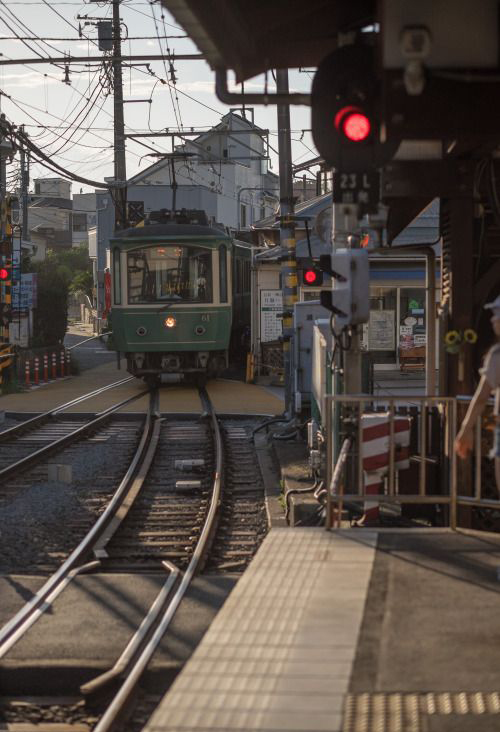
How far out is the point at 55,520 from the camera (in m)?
12.3

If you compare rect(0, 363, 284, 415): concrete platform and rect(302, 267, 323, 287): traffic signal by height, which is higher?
rect(302, 267, 323, 287): traffic signal

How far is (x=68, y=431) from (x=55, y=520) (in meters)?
7.44

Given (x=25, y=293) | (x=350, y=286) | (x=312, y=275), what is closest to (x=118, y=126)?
(x=25, y=293)

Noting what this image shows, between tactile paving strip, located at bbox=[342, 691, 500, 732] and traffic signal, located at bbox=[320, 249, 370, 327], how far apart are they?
508 centimetres

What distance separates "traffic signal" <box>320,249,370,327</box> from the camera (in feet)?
31.3

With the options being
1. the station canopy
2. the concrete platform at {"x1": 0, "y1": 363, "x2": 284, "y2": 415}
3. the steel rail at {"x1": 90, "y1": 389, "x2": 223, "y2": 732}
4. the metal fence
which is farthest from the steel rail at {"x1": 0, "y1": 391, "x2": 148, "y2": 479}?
the station canopy

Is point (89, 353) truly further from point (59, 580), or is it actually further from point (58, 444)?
point (59, 580)

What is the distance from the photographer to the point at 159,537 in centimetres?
1154

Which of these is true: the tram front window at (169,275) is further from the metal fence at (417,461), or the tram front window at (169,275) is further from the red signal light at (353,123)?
the red signal light at (353,123)

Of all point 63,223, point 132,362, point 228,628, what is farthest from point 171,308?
point 63,223

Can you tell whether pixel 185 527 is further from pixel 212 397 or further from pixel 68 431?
pixel 212 397

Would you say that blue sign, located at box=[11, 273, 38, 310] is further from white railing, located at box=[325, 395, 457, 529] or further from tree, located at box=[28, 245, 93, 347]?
white railing, located at box=[325, 395, 457, 529]

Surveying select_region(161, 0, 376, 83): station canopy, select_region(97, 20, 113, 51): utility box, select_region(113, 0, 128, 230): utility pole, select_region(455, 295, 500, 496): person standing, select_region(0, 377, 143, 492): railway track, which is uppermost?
select_region(97, 20, 113, 51): utility box

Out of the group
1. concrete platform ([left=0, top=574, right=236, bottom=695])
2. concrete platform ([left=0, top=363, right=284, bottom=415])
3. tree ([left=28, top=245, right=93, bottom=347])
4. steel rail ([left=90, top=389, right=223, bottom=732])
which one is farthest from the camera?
tree ([left=28, top=245, right=93, bottom=347])
